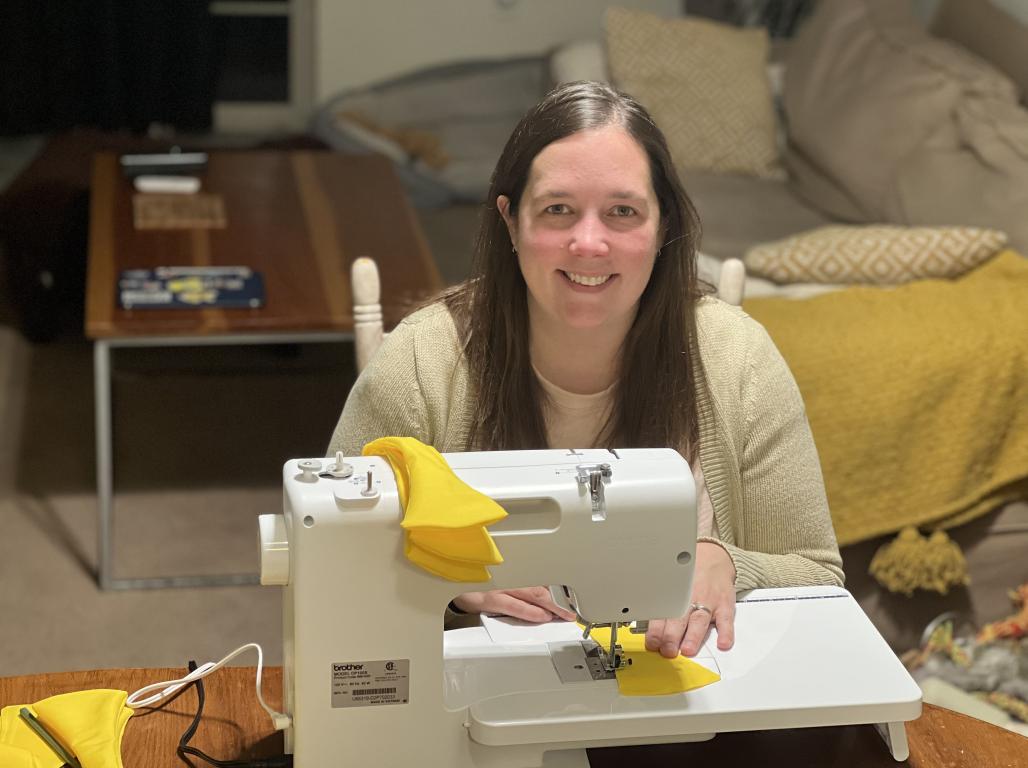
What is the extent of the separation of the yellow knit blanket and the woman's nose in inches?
43.9

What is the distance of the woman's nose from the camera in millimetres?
1550

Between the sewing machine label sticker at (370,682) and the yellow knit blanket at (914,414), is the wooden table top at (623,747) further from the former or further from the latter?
the yellow knit blanket at (914,414)

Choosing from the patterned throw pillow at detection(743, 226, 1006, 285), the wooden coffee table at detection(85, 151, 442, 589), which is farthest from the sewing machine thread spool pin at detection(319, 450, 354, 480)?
the patterned throw pillow at detection(743, 226, 1006, 285)

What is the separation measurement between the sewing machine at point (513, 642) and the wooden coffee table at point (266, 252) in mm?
1352

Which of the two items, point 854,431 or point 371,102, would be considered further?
point 371,102

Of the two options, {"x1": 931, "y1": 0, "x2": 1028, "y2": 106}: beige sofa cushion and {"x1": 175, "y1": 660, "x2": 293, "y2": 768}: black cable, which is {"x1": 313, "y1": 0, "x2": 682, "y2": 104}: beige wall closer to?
{"x1": 931, "y1": 0, "x2": 1028, "y2": 106}: beige sofa cushion

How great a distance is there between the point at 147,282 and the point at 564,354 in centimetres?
148

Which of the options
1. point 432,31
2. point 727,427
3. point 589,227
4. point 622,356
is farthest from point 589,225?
point 432,31

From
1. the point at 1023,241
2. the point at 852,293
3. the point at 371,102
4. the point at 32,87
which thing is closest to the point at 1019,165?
the point at 1023,241

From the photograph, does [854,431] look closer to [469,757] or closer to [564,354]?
[564,354]

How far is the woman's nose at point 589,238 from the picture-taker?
1550mm

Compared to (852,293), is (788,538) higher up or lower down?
higher up

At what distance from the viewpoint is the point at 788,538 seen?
1.70m

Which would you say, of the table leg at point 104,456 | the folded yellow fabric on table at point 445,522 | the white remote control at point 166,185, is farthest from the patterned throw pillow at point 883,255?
the folded yellow fabric on table at point 445,522
